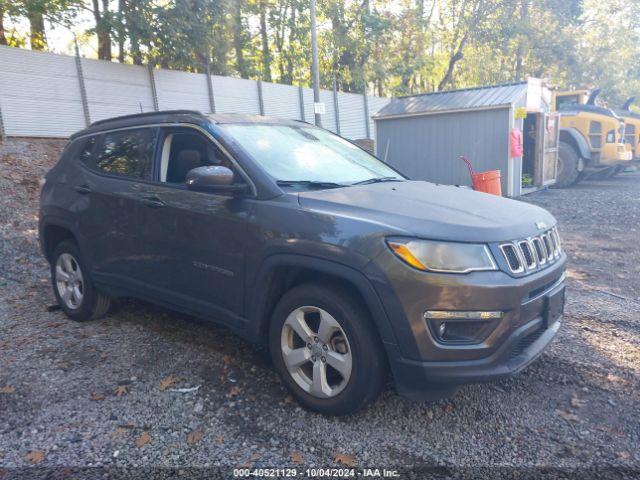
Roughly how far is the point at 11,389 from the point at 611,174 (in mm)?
18259

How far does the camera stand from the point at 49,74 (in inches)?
462

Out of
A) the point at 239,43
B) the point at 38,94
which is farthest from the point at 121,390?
the point at 239,43

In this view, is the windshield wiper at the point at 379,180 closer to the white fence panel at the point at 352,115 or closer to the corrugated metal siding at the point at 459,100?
the corrugated metal siding at the point at 459,100

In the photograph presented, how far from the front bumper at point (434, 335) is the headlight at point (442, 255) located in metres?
0.04

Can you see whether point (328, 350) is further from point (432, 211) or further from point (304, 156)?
point (304, 156)

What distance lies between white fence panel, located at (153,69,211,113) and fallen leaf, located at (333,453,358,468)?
12796mm

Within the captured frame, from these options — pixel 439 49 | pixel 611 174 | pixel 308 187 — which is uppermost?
pixel 439 49

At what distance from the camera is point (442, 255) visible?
2.62 m

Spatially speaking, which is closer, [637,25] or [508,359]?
[508,359]

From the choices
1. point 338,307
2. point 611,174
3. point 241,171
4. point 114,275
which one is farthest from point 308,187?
point 611,174

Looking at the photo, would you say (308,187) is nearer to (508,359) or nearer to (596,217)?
(508,359)

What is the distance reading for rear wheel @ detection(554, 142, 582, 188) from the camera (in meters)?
14.7

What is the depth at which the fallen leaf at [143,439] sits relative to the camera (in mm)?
2831

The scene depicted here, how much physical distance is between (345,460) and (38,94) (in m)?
11.7
